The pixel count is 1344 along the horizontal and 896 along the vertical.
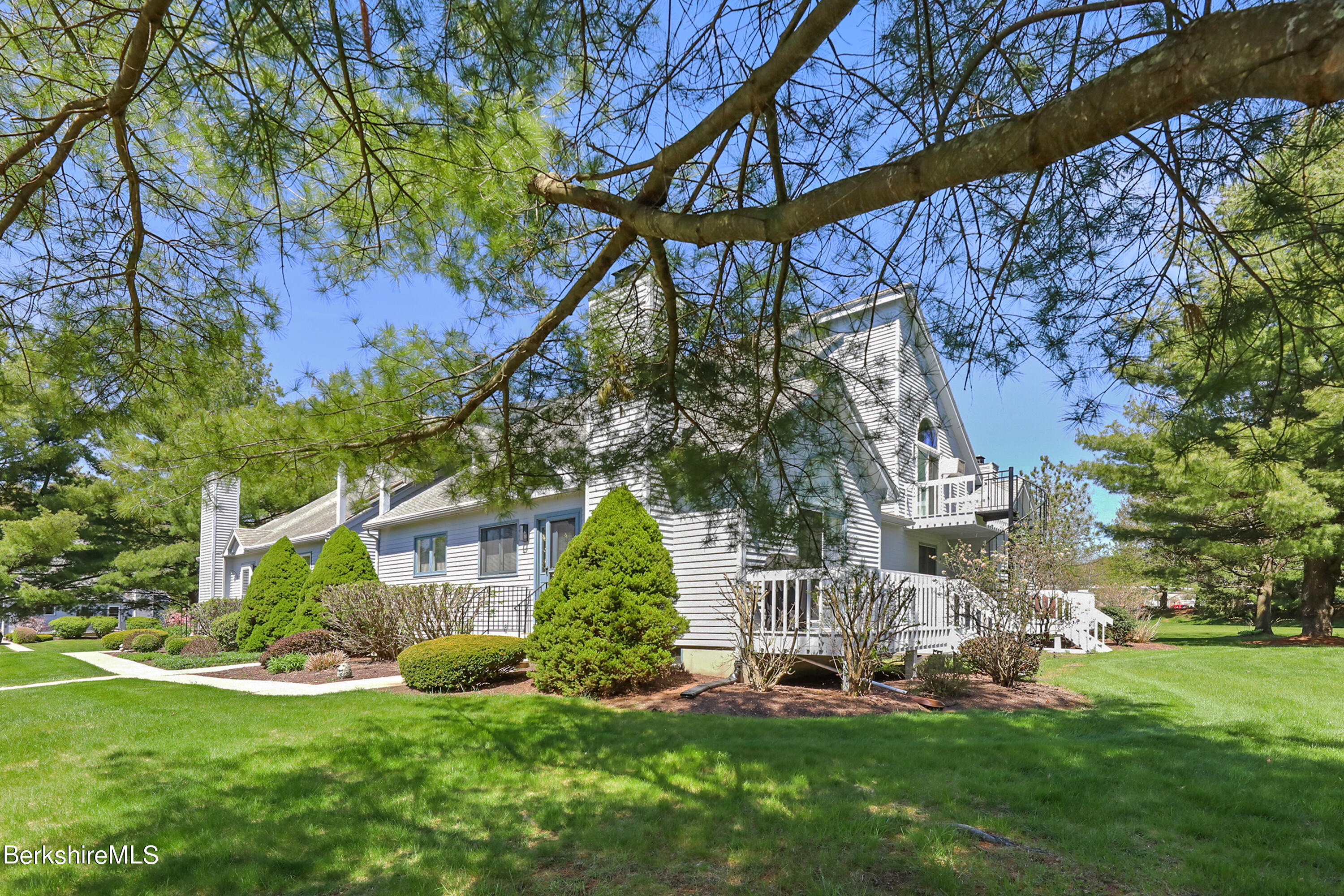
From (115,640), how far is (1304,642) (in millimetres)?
29880

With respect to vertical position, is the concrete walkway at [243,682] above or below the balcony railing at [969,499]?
below

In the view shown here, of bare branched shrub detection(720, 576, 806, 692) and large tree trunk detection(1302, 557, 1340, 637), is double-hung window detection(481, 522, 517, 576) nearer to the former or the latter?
bare branched shrub detection(720, 576, 806, 692)

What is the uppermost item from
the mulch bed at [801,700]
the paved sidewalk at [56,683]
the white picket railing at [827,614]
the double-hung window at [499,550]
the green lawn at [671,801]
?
the double-hung window at [499,550]

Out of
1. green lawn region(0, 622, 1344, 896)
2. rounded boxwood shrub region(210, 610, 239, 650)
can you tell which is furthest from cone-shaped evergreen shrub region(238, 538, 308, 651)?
green lawn region(0, 622, 1344, 896)

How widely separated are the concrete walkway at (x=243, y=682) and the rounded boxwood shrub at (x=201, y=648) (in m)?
1.04

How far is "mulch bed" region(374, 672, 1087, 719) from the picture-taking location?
25.4 ft

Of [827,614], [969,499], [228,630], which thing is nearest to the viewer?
[827,614]

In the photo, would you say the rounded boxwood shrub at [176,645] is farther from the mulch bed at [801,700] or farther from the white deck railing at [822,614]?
the white deck railing at [822,614]

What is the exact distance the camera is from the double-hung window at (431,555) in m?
16.8

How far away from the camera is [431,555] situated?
1714cm

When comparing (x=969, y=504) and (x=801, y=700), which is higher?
(x=969, y=504)

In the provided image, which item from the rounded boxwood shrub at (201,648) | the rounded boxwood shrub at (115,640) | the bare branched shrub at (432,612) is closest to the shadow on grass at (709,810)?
the bare branched shrub at (432,612)

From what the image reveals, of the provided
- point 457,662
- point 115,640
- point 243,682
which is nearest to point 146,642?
point 115,640

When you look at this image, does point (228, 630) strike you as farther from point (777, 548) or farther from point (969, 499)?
point (777, 548)
